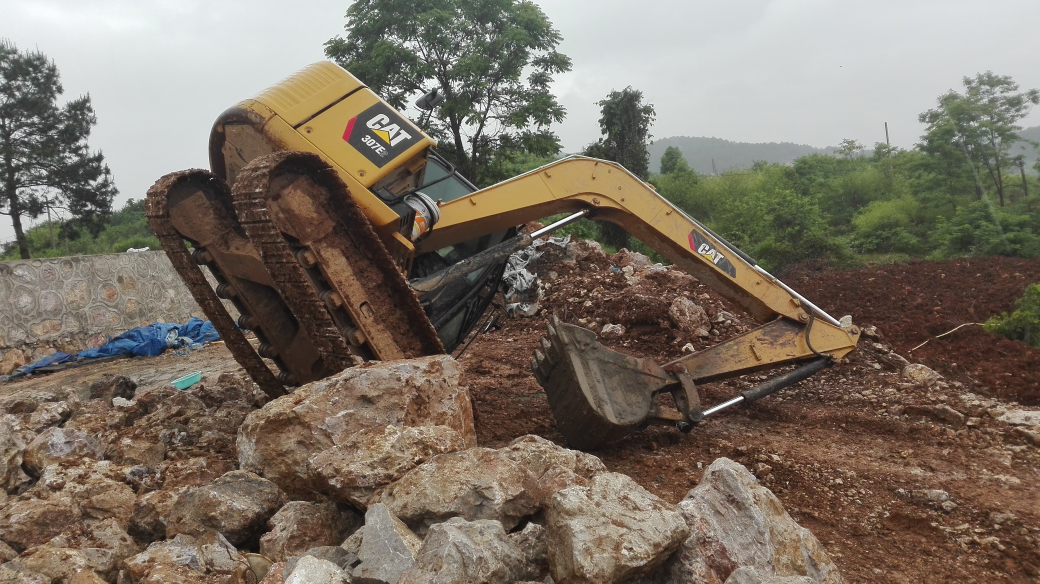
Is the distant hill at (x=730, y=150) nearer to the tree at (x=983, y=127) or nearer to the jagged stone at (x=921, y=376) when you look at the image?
the tree at (x=983, y=127)

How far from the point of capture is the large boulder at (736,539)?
7.96 ft

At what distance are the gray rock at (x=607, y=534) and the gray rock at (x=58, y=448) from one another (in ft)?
10.2

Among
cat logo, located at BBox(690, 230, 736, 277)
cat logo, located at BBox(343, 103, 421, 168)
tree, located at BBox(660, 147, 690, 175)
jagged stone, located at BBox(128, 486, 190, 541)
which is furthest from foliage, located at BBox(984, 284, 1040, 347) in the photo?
tree, located at BBox(660, 147, 690, 175)

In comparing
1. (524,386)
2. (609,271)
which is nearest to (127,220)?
(609,271)

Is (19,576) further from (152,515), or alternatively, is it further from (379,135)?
(379,135)

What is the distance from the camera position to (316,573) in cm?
225

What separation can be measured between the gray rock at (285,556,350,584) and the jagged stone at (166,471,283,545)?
755 millimetres

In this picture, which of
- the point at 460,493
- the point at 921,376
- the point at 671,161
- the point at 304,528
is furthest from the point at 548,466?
the point at 671,161

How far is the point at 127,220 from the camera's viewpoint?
34.7m

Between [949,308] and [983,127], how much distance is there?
10.3 meters

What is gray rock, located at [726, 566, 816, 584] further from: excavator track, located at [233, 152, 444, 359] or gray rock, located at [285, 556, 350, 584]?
excavator track, located at [233, 152, 444, 359]

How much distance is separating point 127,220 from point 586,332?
119 ft

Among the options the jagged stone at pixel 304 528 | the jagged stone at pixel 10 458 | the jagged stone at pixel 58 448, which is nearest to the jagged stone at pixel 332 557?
the jagged stone at pixel 304 528

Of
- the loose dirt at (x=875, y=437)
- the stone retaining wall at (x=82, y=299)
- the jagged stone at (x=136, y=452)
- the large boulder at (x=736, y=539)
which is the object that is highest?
the stone retaining wall at (x=82, y=299)
